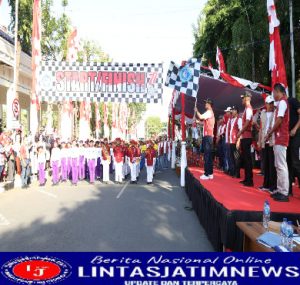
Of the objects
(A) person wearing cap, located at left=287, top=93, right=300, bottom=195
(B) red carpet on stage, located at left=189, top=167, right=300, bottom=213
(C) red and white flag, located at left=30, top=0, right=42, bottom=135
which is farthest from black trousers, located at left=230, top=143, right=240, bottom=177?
(C) red and white flag, located at left=30, top=0, right=42, bottom=135

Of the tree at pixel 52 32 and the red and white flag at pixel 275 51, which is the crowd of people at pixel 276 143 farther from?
the tree at pixel 52 32

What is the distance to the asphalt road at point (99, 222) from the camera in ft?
19.0

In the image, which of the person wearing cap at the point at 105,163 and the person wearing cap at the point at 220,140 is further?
the person wearing cap at the point at 105,163

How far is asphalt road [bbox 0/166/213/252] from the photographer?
5.78 m

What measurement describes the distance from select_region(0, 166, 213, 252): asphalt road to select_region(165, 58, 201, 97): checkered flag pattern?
10.9ft

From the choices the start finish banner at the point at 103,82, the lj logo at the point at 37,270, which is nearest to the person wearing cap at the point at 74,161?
the start finish banner at the point at 103,82

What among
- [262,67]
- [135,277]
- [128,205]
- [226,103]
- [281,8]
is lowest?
[128,205]

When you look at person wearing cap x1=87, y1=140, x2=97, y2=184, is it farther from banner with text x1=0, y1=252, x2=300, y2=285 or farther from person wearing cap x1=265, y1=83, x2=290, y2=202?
banner with text x1=0, y1=252, x2=300, y2=285

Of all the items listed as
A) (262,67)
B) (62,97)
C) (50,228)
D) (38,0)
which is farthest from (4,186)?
(262,67)

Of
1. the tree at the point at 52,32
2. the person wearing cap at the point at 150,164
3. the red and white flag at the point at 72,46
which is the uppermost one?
the tree at the point at 52,32

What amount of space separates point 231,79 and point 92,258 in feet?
35.7

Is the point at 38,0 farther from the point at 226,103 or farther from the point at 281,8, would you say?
the point at 281,8

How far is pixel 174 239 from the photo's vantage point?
617cm

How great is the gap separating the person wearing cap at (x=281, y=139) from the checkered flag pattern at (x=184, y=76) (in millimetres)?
6399
